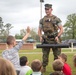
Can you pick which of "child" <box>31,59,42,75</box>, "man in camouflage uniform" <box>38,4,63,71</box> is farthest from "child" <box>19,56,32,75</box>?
"man in camouflage uniform" <box>38,4,63,71</box>

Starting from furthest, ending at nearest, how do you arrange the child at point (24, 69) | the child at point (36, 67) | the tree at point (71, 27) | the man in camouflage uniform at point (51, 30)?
1. the tree at point (71, 27)
2. the man in camouflage uniform at point (51, 30)
3. the child at point (24, 69)
4. the child at point (36, 67)

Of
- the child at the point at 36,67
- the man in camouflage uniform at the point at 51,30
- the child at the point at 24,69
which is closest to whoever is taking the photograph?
the child at the point at 36,67

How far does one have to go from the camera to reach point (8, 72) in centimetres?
277

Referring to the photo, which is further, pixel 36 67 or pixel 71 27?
pixel 71 27

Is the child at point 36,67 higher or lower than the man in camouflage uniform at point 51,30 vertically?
lower

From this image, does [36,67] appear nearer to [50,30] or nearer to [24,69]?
[24,69]

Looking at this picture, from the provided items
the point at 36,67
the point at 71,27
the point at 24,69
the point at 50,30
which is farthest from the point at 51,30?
the point at 71,27

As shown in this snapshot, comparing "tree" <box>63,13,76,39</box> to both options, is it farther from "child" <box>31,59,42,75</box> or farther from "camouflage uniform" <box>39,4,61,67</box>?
"child" <box>31,59,42,75</box>

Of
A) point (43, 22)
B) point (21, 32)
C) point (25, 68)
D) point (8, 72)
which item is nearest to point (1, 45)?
point (43, 22)

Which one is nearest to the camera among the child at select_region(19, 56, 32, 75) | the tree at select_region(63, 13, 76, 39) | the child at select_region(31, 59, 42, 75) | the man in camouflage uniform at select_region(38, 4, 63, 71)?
the child at select_region(31, 59, 42, 75)

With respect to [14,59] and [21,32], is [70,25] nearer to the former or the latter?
[21,32]

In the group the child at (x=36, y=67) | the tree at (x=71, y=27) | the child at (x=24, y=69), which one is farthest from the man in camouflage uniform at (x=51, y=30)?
the tree at (x=71, y=27)

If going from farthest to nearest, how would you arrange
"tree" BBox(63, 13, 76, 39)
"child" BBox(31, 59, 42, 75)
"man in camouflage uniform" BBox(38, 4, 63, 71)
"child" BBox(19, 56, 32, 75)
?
1. "tree" BBox(63, 13, 76, 39)
2. "man in camouflage uniform" BBox(38, 4, 63, 71)
3. "child" BBox(19, 56, 32, 75)
4. "child" BBox(31, 59, 42, 75)

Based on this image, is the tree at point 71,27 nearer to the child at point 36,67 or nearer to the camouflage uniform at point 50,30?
the camouflage uniform at point 50,30
